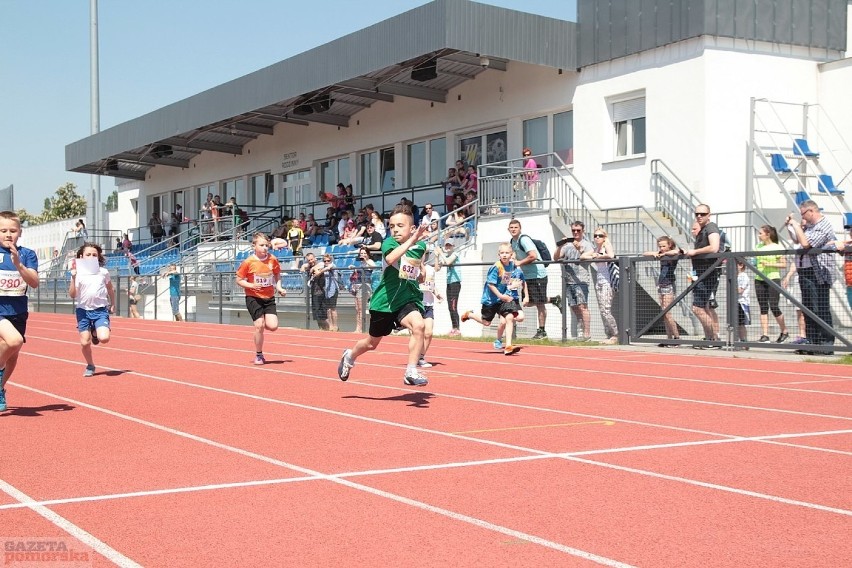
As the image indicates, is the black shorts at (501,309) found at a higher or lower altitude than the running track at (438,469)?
higher

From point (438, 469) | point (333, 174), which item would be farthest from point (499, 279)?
point (333, 174)

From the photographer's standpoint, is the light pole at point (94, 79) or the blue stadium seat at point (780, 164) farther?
the light pole at point (94, 79)

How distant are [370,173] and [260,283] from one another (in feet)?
Answer: 73.3

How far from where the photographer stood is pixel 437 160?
34156 mm

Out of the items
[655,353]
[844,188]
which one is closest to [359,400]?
[655,353]

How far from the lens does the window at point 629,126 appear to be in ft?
87.6

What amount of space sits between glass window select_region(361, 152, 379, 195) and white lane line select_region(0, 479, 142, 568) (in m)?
31.0

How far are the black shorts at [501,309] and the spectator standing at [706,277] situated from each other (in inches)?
123

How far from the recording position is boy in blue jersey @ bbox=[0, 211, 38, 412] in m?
9.87

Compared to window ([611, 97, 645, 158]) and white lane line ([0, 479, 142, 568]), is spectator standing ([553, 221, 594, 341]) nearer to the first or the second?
window ([611, 97, 645, 158])

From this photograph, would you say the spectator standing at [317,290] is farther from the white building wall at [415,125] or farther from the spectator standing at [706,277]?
the spectator standing at [706,277]

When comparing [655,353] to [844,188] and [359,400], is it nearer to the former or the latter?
[359,400]

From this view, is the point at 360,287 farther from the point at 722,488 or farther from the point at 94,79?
the point at 94,79

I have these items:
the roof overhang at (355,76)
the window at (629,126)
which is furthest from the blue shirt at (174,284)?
the window at (629,126)
